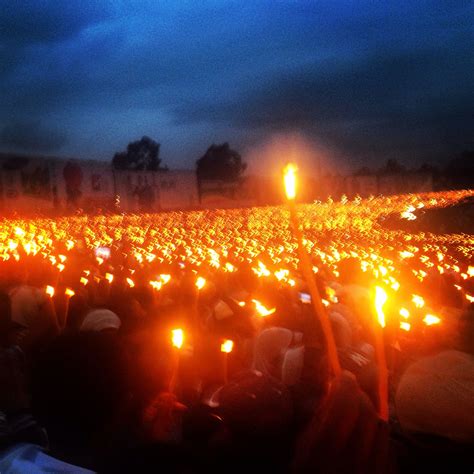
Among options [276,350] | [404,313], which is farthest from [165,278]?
[276,350]

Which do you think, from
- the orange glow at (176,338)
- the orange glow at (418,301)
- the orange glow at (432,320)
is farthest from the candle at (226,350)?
the orange glow at (418,301)

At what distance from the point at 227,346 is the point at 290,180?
8.27ft

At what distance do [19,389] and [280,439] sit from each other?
4.42 ft

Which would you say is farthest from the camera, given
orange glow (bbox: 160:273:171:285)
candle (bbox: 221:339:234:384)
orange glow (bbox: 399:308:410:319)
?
orange glow (bbox: 160:273:171:285)

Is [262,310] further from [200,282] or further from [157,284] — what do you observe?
[157,284]

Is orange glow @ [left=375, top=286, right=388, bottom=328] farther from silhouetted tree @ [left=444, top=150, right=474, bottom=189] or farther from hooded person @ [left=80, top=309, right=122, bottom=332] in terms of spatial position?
silhouetted tree @ [left=444, top=150, right=474, bottom=189]

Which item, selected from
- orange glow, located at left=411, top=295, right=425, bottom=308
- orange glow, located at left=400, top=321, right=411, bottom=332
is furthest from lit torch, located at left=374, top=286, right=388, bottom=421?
orange glow, located at left=411, top=295, right=425, bottom=308

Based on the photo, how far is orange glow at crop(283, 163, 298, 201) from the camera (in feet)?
8.67

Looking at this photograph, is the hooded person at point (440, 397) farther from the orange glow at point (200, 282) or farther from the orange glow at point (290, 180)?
the orange glow at point (200, 282)

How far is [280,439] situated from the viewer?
3.08m

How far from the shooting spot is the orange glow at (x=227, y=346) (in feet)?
15.9

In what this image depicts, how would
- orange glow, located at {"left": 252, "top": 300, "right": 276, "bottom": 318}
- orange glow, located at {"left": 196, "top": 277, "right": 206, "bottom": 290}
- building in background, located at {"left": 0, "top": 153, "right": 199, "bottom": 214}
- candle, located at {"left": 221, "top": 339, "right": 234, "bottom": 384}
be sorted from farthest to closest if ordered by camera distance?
1. building in background, located at {"left": 0, "top": 153, "right": 199, "bottom": 214}
2. orange glow, located at {"left": 196, "top": 277, "right": 206, "bottom": 290}
3. orange glow, located at {"left": 252, "top": 300, "right": 276, "bottom": 318}
4. candle, located at {"left": 221, "top": 339, "right": 234, "bottom": 384}

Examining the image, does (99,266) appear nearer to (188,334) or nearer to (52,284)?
(52,284)

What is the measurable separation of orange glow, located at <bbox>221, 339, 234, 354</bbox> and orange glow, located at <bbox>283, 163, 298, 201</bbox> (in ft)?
7.38
